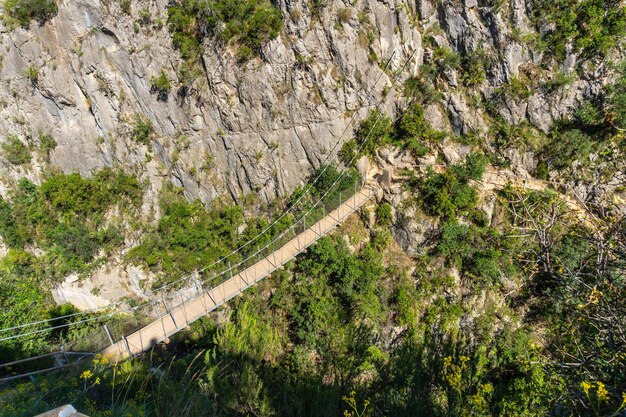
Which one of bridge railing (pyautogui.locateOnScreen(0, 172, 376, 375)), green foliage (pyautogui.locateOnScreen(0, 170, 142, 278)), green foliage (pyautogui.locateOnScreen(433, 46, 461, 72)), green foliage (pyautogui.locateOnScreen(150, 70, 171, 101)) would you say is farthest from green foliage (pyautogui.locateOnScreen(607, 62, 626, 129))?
green foliage (pyautogui.locateOnScreen(0, 170, 142, 278))

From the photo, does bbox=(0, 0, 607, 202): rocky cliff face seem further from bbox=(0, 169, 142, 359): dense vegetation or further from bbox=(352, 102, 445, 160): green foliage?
bbox=(0, 169, 142, 359): dense vegetation

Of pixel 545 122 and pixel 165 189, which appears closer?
pixel 545 122

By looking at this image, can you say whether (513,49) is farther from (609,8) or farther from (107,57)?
(107,57)

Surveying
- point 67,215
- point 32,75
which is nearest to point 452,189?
point 67,215

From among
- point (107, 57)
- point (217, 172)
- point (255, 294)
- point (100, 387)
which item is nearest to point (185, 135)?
point (217, 172)

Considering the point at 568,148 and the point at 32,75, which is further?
the point at 32,75

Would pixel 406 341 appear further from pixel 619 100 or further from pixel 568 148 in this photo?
pixel 619 100

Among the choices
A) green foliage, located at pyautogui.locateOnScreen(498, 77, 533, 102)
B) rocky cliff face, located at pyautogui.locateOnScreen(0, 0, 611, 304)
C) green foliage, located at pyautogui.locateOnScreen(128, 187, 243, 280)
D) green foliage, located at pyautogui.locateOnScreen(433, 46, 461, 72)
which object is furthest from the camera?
green foliage, located at pyautogui.locateOnScreen(128, 187, 243, 280)
